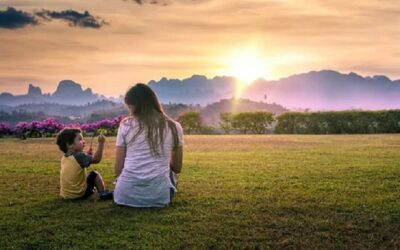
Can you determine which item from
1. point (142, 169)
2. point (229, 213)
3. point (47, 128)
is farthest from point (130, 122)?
point (47, 128)

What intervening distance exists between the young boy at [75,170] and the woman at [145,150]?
0.86 metres

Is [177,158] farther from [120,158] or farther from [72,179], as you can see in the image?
[72,179]

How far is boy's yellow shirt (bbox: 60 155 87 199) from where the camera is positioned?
891 cm

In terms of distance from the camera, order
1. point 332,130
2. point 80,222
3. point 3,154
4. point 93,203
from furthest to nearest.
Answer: point 332,130, point 3,154, point 93,203, point 80,222

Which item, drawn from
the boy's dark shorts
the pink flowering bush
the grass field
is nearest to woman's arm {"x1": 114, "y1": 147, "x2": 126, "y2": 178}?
the grass field

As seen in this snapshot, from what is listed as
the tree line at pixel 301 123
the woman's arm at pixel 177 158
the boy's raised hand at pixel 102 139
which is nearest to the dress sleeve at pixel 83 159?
the boy's raised hand at pixel 102 139

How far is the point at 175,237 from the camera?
659 centimetres

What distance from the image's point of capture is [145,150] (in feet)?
26.4

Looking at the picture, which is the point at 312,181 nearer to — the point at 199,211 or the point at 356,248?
the point at 199,211

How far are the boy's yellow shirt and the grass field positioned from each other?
0.25 meters

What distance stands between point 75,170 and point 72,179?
177 mm

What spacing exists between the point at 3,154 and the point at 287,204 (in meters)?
12.6

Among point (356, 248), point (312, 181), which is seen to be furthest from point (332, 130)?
point (356, 248)

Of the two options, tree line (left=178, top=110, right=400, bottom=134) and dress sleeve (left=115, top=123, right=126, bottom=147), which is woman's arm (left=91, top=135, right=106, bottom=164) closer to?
dress sleeve (left=115, top=123, right=126, bottom=147)
